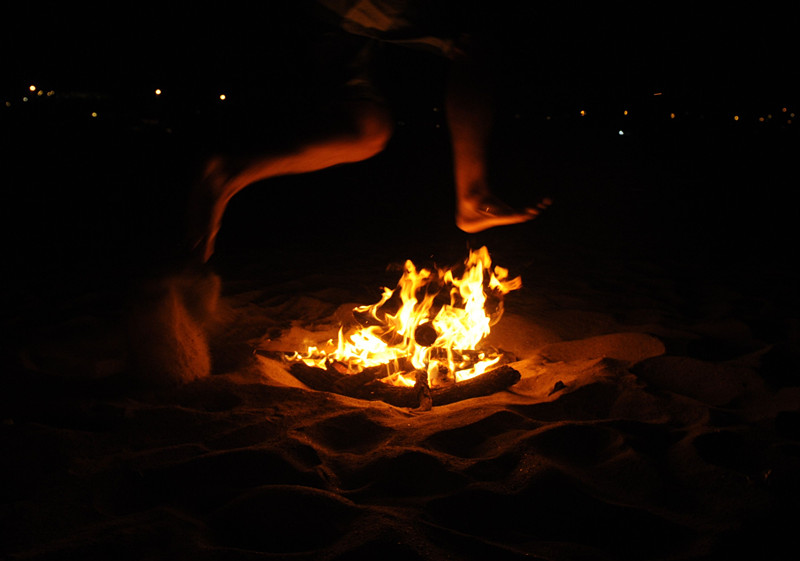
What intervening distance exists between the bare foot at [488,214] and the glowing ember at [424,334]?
247 mm

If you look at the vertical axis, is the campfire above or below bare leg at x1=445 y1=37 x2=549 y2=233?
below

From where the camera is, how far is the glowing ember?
3.16m

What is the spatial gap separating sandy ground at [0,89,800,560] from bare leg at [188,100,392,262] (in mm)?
221

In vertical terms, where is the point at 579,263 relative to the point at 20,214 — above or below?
below

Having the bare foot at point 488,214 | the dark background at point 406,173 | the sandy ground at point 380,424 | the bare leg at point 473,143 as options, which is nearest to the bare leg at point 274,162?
the dark background at point 406,173

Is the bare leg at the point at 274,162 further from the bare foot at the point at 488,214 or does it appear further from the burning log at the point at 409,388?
the burning log at the point at 409,388

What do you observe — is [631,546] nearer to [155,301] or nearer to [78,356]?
[155,301]

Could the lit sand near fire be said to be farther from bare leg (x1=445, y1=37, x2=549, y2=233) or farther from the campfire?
bare leg (x1=445, y1=37, x2=549, y2=233)

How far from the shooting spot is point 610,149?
19.8 metres

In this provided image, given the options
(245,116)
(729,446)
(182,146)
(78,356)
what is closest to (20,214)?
(78,356)

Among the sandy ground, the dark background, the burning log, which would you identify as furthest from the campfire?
the dark background

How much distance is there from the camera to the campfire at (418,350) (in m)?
2.83

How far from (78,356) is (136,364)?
633 mm

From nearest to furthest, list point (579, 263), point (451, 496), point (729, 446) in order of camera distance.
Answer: point (451, 496), point (729, 446), point (579, 263)
